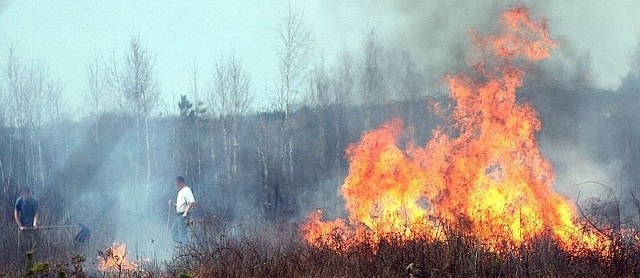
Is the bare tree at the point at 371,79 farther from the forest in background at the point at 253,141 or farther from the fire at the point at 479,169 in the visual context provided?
the fire at the point at 479,169

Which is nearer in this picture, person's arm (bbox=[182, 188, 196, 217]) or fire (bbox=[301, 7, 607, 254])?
fire (bbox=[301, 7, 607, 254])

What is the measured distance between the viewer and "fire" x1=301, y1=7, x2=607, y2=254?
34.9 feet

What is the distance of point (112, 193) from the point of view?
2477 centimetres

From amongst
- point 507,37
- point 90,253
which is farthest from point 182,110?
point 507,37

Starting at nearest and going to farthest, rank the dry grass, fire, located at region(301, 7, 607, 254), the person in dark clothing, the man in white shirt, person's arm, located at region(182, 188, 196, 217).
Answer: the dry grass → fire, located at region(301, 7, 607, 254) → the person in dark clothing → person's arm, located at region(182, 188, 196, 217) → the man in white shirt

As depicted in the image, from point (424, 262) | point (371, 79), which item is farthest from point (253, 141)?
point (424, 262)


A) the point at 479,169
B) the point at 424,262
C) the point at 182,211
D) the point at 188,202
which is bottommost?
the point at 424,262

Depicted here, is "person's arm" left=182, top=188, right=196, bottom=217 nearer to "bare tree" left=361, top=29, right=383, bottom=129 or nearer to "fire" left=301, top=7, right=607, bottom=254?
"fire" left=301, top=7, right=607, bottom=254

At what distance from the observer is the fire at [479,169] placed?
10.6 metres

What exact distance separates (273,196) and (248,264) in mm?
16657

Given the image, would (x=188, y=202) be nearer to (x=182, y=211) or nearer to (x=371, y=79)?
(x=182, y=211)

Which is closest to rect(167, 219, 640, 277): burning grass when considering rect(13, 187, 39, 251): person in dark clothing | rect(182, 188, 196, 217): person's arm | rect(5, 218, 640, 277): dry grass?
rect(5, 218, 640, 277): dry grass

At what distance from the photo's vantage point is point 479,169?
11.4 m

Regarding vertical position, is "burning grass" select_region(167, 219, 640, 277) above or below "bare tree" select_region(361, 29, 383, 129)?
below
